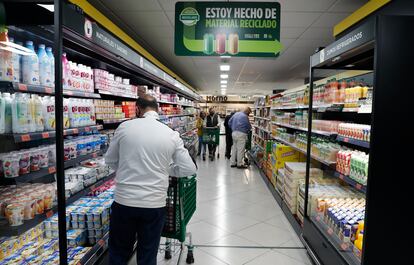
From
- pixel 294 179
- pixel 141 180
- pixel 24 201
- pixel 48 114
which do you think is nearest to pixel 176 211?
A: pixel 141 180

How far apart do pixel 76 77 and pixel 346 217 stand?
2923mm

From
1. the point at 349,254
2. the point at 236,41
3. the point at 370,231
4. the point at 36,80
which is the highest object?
the point at 236,41

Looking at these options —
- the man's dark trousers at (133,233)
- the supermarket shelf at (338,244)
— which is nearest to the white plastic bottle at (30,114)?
the man's dark trousers at (133,233)

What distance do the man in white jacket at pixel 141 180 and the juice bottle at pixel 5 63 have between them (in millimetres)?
813

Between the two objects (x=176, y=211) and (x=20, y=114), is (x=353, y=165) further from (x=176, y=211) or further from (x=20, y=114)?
(x=20, y=114)

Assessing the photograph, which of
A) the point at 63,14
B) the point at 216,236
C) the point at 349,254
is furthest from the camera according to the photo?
the point at 216,236

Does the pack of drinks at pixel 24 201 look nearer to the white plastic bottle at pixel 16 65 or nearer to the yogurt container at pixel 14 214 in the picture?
the yogurt container at pixel 14 214

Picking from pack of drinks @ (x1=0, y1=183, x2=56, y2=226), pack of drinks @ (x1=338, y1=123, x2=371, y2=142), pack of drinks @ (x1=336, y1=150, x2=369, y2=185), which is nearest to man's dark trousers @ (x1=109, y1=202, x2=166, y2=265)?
pack of drinks @ (x1=0, y1=183, x2=56, y2=226)

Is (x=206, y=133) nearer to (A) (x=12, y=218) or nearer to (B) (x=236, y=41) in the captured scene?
(B) (x=236, y=41)

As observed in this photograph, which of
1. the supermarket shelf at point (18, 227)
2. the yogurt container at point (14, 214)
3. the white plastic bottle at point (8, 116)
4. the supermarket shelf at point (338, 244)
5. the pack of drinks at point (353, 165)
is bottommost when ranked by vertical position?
the supermarket shelf at point (338, 244)

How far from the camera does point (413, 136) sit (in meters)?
1.97

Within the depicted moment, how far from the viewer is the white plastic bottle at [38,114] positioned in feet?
6.73

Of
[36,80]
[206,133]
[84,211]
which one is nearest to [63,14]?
[36,80]

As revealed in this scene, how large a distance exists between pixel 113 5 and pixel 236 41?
2.07 m
